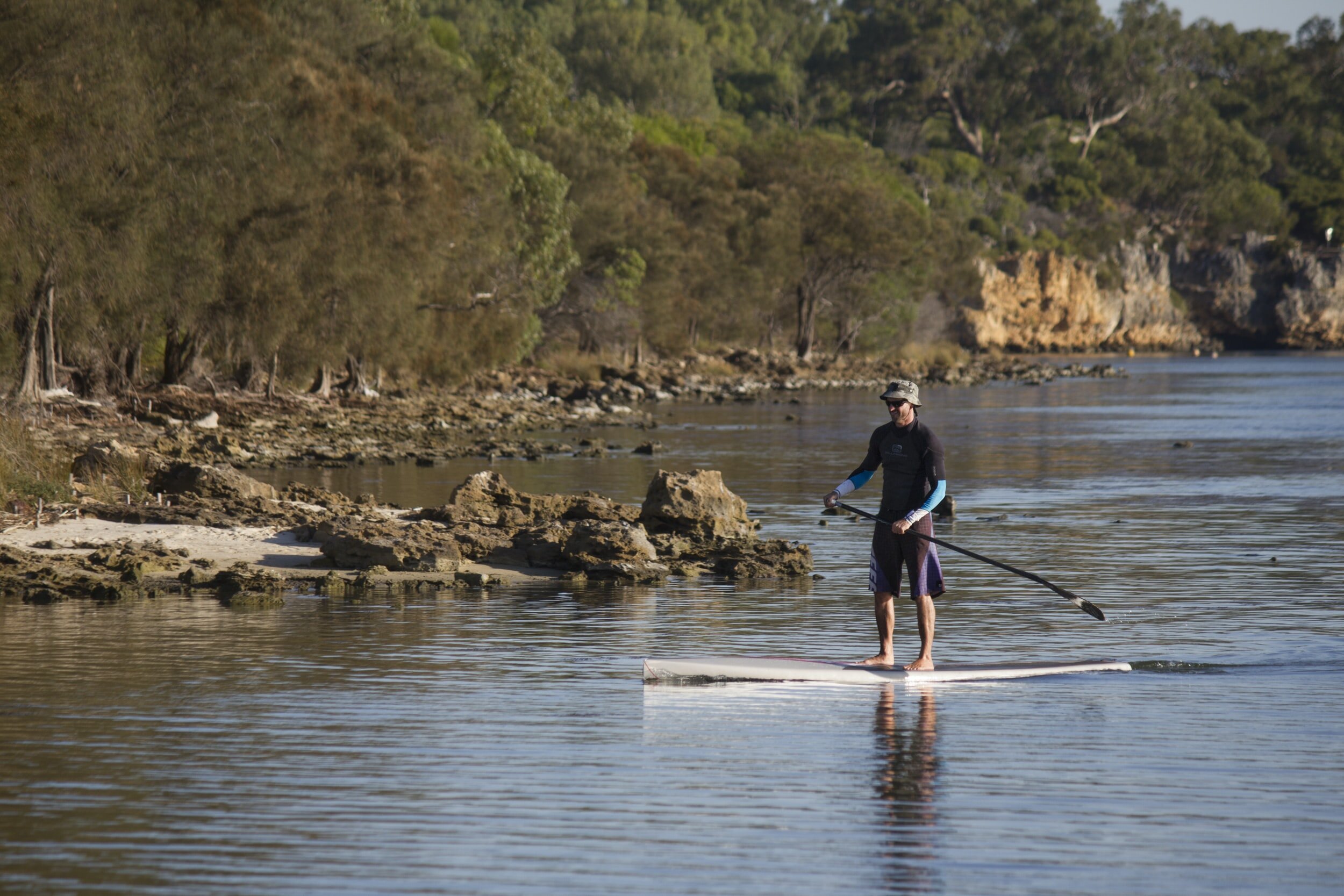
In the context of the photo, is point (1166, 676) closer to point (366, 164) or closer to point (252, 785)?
point (252, 785)

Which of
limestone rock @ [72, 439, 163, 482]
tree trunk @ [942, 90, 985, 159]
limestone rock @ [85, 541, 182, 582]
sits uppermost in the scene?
tree trunk @ [942, 90, 985, 159]

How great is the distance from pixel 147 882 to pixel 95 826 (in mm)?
1017

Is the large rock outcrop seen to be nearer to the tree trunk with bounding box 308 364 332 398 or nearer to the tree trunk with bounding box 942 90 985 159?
the tree trunk with bounding box 308 364 332 398

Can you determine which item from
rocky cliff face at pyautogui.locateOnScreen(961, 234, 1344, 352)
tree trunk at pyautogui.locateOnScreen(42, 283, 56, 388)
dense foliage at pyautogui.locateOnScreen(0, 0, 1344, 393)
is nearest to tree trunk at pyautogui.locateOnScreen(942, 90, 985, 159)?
dense foliage at pyautogui.locateOnScreen(0, 0, 1344, 393)

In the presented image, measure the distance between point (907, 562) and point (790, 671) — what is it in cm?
124

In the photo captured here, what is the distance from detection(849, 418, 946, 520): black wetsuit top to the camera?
1165cm

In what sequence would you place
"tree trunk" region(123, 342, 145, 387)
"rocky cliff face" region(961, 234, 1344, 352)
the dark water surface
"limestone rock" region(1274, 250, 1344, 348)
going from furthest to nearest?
"limestone rock" region(1274, 250, 1344, 348)
"rocky cliff face" region(961, 234, 1344, 352)
"tree trunk" region(123, 342, 145, 387)
the dark water surface

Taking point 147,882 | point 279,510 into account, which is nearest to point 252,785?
point 147,882

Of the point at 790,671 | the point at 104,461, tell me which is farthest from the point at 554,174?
the point at 790,671

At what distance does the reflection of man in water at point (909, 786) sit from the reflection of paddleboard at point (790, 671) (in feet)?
0.50

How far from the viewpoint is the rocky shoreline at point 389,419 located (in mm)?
31984

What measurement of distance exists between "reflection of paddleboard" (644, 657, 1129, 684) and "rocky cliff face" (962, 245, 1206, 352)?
123188 mm

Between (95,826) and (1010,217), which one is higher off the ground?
(1010,217)

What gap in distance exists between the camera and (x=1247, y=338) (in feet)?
546
